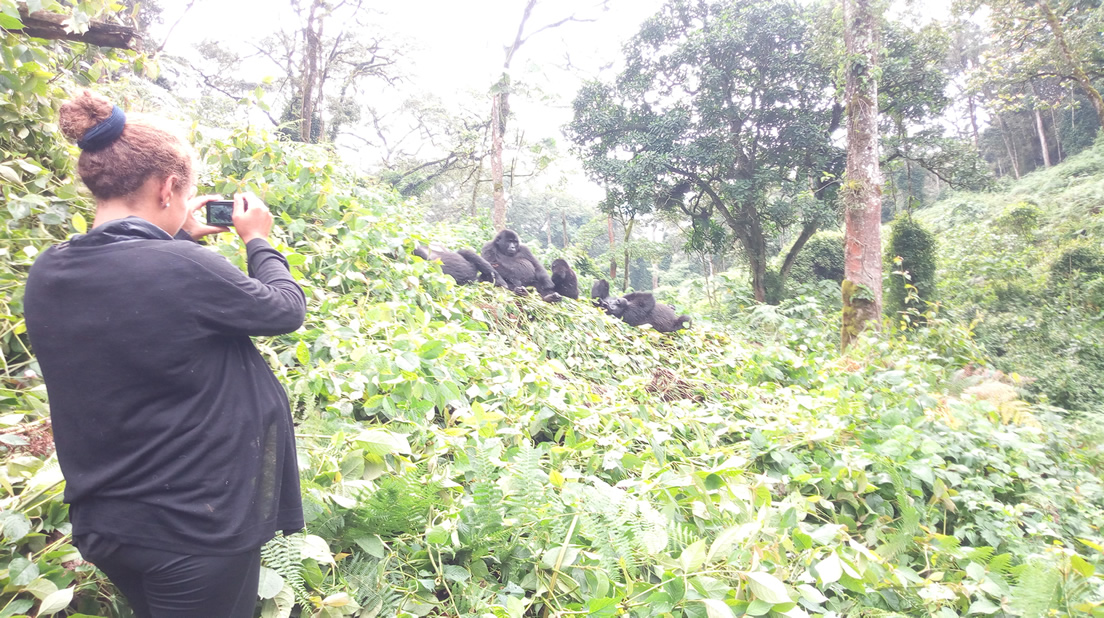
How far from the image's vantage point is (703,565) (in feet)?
5.80

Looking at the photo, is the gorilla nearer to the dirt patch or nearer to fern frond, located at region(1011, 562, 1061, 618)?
fern frond, located at region(1011, 562, 1061, 618)

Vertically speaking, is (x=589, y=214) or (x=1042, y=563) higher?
(x=589, y=214)

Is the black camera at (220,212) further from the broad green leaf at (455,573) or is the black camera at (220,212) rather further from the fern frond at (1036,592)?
the fern frond at (1036,592)

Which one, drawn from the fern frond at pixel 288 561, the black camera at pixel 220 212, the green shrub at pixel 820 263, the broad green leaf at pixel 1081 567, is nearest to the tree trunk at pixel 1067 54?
the green shrub at pixel 820 263

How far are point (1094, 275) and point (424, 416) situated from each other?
37.2 ft

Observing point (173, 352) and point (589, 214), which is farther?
point (589, 214)

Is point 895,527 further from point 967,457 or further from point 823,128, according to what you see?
point 823,128

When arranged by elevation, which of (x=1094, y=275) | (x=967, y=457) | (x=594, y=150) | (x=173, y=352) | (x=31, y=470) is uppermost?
(x=594, y=150)

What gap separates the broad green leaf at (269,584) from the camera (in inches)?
56.5

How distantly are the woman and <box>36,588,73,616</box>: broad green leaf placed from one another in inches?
9.4

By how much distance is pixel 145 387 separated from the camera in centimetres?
112

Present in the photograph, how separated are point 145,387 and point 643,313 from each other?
534 centimetres

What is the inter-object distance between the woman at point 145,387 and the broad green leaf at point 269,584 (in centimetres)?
25

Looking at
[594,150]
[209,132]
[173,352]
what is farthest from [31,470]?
[594,150]
